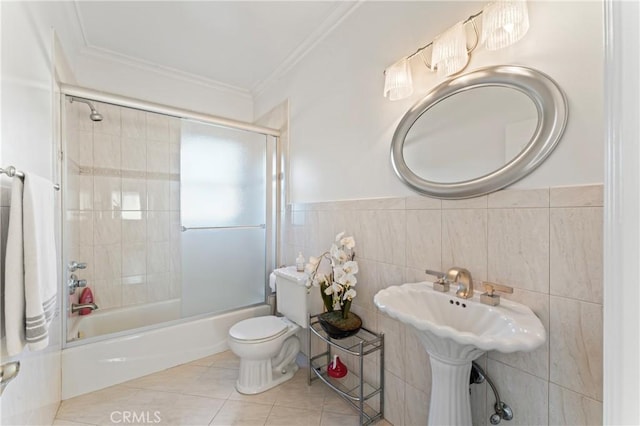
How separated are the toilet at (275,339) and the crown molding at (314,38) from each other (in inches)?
67.8

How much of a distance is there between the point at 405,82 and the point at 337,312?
4.34ft

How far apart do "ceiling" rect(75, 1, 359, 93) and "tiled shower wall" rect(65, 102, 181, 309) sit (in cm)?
57

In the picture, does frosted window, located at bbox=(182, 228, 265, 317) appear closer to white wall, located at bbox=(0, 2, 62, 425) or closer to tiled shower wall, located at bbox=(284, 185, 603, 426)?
white wall, located at bbox=(0, 2, 62, 425)

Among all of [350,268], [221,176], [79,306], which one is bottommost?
[79,306]

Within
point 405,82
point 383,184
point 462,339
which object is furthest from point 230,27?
point 462,339

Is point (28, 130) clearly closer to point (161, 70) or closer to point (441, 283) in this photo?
point (161, 70)

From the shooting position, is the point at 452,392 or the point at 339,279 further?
the point at 339,279

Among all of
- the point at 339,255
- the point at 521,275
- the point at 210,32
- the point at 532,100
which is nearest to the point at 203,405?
the point at 339,255

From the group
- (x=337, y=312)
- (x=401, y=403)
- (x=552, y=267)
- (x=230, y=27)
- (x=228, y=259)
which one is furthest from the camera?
(x=228, y=259)

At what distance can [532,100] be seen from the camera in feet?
3.31

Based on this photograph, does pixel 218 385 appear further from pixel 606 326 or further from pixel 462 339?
pixel 606 326

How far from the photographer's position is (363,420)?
153 cm

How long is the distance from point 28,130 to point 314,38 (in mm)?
1765

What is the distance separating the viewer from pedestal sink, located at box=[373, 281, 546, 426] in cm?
85
